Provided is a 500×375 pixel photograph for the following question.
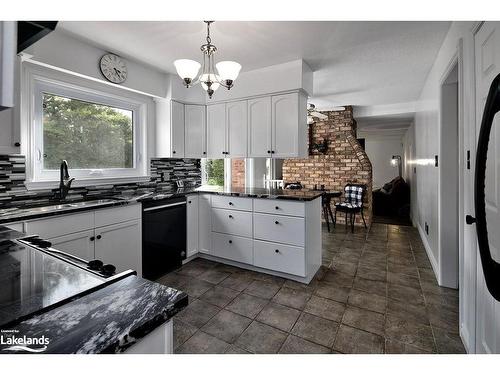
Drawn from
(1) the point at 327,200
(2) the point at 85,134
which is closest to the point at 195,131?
(2) the point at 85,134

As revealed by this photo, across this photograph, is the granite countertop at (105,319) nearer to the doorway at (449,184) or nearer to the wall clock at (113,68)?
the wall clock at (113,68)

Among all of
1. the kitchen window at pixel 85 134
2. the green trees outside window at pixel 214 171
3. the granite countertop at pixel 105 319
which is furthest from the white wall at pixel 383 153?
the granite countertop at pixel 105 319

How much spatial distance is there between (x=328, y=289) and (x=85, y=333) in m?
2.36

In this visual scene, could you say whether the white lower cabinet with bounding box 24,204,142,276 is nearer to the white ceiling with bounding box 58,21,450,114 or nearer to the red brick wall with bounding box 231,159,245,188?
the white ceiling with bounding box 58,21,450,114

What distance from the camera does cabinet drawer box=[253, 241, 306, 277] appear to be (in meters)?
2.58

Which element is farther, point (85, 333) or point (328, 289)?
point (328, 289)

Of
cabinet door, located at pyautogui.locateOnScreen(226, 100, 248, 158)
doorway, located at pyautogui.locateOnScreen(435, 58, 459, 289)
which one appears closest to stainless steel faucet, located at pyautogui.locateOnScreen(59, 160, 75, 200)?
cabinet door, located at pyautogui.locateOnScreen(226, 100, 248, 158)

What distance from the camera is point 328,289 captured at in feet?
8.17

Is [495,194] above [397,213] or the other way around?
above

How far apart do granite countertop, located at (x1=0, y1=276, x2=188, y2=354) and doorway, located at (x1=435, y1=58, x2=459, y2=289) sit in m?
2.80

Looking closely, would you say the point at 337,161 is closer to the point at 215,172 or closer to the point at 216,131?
the point at 215,172

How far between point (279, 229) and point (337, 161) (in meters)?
3.21
